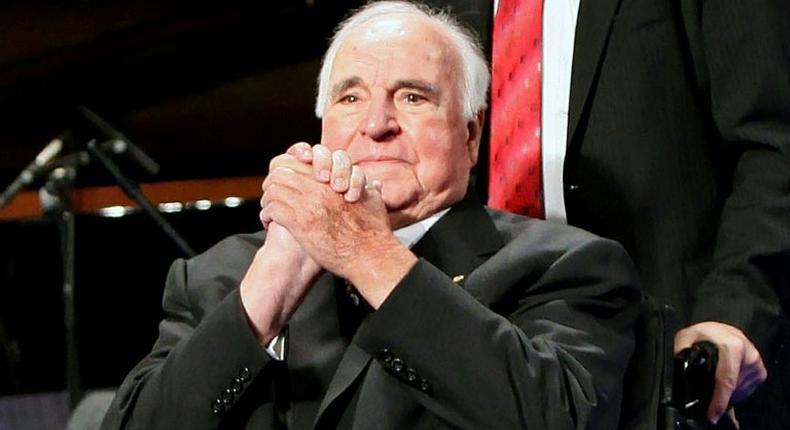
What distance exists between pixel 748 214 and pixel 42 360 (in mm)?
2448

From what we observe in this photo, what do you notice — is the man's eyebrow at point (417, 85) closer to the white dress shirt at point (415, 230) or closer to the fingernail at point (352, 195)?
the white dress shirt at point (415, 230)

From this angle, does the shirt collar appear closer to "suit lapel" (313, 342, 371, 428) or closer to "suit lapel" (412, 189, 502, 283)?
"suit lapel" (412, 189, 502, 283)

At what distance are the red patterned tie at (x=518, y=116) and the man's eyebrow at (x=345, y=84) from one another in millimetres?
329

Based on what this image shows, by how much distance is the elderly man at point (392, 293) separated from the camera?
4.95 ft

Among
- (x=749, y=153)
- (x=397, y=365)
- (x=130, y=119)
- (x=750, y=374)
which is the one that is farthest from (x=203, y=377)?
(x=130, y=119)

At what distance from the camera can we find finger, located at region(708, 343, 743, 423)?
1691 mm

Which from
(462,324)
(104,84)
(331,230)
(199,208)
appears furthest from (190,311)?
(104,84)

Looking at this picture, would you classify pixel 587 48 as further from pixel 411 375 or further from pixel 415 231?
pixel 411 375

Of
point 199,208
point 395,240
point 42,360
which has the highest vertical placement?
point 395,240

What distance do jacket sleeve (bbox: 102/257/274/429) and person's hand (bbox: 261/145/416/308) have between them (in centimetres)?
13

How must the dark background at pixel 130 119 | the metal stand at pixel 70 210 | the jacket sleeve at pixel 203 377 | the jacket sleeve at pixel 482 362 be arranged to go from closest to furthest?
the jacket sleeve at pixel 482 362 < the jacket sleeve at pixel 203 377 < the metal stand at pixel 70 210 < the dark background at pixel 130 119

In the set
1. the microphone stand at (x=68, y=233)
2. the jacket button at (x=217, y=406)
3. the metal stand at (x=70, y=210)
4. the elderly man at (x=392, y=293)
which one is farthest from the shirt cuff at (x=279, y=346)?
the microphone stand at (x=68, y=233)

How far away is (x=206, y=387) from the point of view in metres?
1.60

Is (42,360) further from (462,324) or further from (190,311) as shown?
(462,324)
